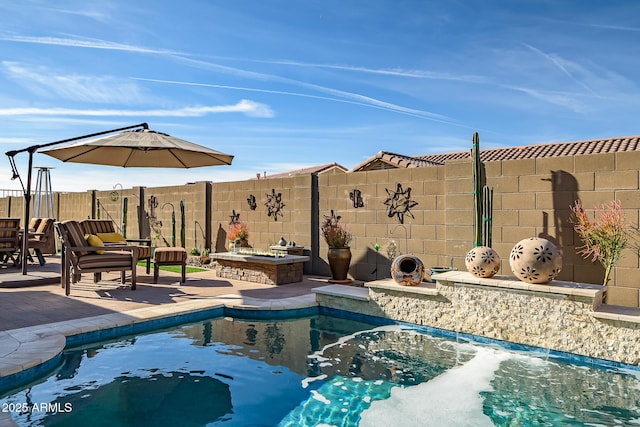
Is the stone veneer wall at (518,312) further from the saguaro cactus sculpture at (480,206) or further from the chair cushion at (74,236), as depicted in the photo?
the chair cushion at (74,236)

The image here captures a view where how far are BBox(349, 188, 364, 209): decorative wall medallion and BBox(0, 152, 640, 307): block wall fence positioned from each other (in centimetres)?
5

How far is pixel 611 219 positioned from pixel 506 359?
2.28m

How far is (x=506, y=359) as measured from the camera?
14.8 feet

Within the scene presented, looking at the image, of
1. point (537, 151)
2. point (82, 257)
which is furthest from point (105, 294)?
point (537, 151)

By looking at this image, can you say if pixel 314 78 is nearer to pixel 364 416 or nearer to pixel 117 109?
pixel 117 109

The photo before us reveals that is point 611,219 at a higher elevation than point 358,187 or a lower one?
lower

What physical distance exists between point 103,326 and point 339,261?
4.18 m

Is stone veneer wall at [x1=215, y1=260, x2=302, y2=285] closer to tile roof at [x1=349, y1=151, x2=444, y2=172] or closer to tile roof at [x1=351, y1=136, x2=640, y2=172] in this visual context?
tile roof at [x1=351, y1=136, x2=640, y2=172]

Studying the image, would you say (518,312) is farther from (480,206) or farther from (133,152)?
(133,152)

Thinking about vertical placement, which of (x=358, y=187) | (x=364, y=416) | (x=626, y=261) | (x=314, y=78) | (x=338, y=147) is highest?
(x=314, y=78)

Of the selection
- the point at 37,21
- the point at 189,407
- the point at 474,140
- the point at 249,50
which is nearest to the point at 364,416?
the point at 189,407

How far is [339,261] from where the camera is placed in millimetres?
7922

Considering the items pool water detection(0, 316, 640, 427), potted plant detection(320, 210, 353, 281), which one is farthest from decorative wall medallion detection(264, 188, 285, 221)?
pool water detection(0, 316, 640, 427)

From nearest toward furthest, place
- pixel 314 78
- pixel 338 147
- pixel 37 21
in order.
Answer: pixel 37 21 → pixel 314 78 → pixel 338 147
